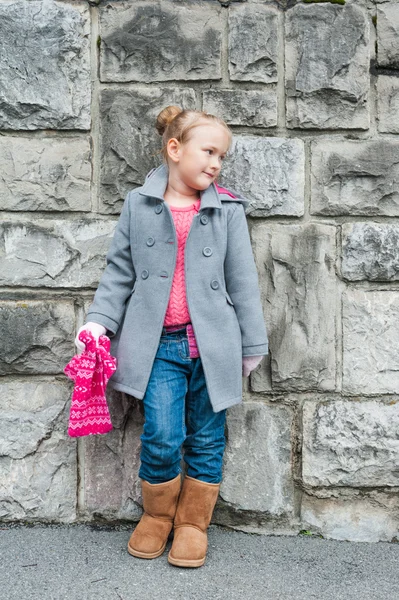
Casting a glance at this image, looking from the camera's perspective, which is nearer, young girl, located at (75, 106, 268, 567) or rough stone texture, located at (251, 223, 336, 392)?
young girl, located at (75, 106, 268, 567)

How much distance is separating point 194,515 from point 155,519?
0.15 metres

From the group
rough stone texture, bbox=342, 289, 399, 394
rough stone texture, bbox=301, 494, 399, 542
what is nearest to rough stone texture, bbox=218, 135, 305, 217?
rough stone texture, bbox=342, 289, 399, 394

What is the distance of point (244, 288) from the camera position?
2438mm

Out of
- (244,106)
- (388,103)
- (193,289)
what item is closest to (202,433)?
(193,289)

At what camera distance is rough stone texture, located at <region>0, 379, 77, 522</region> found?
2.64 m

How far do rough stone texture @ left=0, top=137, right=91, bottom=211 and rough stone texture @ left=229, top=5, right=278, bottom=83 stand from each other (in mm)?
684

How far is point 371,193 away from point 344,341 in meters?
0.61

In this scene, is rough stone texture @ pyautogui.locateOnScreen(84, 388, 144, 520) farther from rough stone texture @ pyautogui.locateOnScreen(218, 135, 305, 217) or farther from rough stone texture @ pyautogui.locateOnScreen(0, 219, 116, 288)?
rough stone texture @ pyautogui.locateOnScreen(218, 135, 305, 217)

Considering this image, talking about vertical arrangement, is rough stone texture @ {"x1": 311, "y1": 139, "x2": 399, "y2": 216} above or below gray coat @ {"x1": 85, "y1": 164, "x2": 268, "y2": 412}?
above

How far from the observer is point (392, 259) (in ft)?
8.58

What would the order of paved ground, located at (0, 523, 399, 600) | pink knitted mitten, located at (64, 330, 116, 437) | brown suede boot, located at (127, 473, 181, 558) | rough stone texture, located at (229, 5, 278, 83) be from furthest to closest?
rough stone texture, located at (229, 5, 278, 83), brown suede boot, located at (127, 473, 181, 558), pink knitted mitten, located at (64, 330, 116, 437), paved ground, located at (0, 523, 399, 600)

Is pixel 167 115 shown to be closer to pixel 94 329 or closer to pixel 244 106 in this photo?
pixel 244 106

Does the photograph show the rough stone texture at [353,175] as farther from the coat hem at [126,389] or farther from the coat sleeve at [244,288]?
the coat hem at [126,389]

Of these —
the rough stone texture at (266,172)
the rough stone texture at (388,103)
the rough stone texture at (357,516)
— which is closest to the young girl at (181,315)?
the rough stone texture at (266,172)
